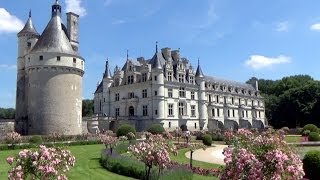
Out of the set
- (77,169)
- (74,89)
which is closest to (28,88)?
(74,89)

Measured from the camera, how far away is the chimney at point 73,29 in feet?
143

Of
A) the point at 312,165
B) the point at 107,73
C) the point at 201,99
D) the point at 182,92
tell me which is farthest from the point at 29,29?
the point at 312,165

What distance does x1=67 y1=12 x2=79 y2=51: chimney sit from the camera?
43.6 metres

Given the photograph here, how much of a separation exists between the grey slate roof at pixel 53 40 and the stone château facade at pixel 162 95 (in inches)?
457

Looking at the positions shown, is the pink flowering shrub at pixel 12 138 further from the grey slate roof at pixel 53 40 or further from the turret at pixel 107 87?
the turret at pixel 107 87

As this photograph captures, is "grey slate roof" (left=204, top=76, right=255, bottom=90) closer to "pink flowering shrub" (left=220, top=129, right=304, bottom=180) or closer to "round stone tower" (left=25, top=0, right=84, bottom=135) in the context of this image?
"round stone tower" (left=25, top=0, right=84, bottom=135)

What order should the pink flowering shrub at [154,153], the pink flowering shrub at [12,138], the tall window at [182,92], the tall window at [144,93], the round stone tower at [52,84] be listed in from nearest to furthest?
the pink flowering shrub at [154,153]
the pink flowering shrub at [12,138]
the round stone tower at [52,84]
the tall window at [144,93]
the tall window at [182,92]

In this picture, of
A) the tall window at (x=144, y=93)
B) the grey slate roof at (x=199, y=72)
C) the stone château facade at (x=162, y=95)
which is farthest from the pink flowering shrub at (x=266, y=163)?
the grey slate roof at (x=199, y=72)

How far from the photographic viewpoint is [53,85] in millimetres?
38375

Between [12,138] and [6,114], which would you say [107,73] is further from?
[6,114]

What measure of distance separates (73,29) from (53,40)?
5357 millimetres

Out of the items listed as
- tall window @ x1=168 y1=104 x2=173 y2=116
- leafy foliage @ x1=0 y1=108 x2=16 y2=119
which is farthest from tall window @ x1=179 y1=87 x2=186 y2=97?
leafy foliage @ x1=0 y1=108 x2=16 y2=119

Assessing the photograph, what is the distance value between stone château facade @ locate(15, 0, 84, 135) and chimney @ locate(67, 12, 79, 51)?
259cm

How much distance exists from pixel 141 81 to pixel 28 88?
611 inches
